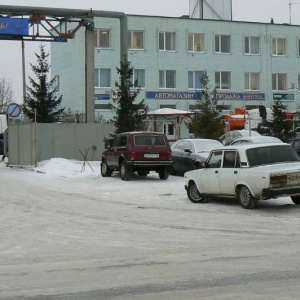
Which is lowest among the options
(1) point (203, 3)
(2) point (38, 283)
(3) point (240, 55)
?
(2) point (38, 283)

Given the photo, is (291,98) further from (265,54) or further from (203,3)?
(203,3)

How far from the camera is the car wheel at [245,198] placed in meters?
13.8

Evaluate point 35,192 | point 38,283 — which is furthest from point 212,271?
point 35,192

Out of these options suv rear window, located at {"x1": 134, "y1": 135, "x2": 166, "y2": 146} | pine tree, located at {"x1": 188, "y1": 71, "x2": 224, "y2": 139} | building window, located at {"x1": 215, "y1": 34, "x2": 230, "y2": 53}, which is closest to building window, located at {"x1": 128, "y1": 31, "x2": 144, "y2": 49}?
building window, located at {"x1": 215, "y1": 34, "x2": 230, "y2": 53}

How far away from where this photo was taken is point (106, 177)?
2383 cm

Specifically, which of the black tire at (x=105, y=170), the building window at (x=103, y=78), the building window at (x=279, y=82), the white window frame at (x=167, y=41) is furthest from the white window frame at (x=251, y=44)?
the black tire at (x=105, y=170)

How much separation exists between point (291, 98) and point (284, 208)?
4524cm

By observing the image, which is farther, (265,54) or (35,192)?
(265,54)

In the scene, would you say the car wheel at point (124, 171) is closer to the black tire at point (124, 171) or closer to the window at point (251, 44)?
the black tire at point (124, 171)

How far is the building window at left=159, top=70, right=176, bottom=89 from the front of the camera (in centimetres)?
5456

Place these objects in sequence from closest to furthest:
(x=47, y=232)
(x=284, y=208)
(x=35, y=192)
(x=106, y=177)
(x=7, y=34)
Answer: (x=47, y=232) < (x=284, y=208) < (x=35, y=192) < (x=106, y=177) < (x=7, y=34)

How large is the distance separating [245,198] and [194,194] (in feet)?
6.86

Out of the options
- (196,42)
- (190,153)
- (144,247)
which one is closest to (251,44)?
(196,42)

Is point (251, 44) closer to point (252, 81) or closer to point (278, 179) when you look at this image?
point (252, 81)
